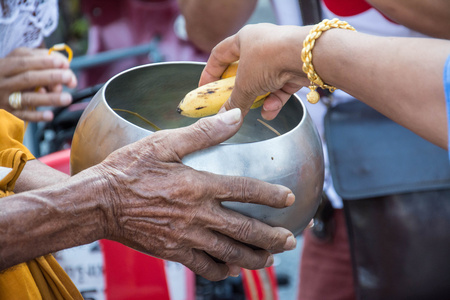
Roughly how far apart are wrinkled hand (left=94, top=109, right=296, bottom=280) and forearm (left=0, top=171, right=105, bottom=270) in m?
0.03

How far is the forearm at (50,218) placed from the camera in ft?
2.89

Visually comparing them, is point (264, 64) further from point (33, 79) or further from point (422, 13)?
point (33, 79)

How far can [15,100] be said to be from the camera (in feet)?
5.53

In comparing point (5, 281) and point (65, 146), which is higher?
point (5, 281)

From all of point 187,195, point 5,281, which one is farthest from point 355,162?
point 5,281

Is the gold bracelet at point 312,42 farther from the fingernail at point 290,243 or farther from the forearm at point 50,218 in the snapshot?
the forearm at point 50,218

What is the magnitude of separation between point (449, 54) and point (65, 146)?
5.90 ft

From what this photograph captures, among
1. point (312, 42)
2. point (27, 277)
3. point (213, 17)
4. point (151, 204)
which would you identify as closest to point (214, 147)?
point (151, 204)

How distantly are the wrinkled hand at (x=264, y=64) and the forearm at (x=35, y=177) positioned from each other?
410mm

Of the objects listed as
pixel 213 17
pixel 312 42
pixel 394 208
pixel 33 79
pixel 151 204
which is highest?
pixel 312 42

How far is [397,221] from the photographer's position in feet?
5.46

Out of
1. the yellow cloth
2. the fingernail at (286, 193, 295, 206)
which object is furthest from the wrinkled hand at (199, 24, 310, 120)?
the yellow cloth

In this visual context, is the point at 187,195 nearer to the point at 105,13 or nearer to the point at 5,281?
the point at 5,281

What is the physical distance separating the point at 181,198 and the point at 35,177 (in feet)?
1.52
